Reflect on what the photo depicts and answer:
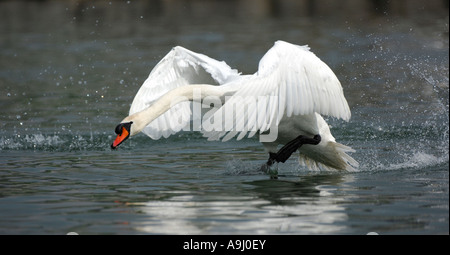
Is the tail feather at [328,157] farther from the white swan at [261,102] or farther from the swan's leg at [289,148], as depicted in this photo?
the swan's leg at [289,148]

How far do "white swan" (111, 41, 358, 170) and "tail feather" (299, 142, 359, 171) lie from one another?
0.04 feet

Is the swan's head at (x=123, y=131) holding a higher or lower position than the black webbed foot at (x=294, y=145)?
higher

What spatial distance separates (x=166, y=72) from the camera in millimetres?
11523

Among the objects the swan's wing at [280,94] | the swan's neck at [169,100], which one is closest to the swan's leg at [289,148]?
the swan's wing at [280,94]

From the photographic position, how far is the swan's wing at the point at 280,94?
902cm

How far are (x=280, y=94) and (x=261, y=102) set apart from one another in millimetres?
305

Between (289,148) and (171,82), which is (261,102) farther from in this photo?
(171,82)

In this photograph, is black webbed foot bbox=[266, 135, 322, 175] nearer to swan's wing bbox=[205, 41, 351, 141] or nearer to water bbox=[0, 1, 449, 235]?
water bbox=[0, 1, 449, 235]

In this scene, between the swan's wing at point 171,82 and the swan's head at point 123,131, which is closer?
the swan's head at point 123,131

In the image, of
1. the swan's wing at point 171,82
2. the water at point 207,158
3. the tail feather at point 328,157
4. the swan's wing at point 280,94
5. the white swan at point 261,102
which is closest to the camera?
the water at point 207,158

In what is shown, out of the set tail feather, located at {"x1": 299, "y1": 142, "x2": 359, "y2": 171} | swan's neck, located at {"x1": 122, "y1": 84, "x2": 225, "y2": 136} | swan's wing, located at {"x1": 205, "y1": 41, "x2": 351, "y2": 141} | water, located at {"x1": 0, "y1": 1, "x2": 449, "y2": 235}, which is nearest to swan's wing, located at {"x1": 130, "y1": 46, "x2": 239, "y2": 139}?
water, located at {"x1": 0, "y1": 1, "x2": 449, "y2": 235}

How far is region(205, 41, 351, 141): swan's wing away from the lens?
9.02 m

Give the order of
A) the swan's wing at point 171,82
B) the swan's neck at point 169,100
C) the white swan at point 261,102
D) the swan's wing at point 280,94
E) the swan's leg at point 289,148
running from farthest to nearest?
the swan's wing at point 171,82, the swan's leg at point 289,148, the swan's neck at point 169,100, the white swan at point 261,102, the swan's wing at point 280,94

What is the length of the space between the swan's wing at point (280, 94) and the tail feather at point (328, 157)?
28.1 inches
